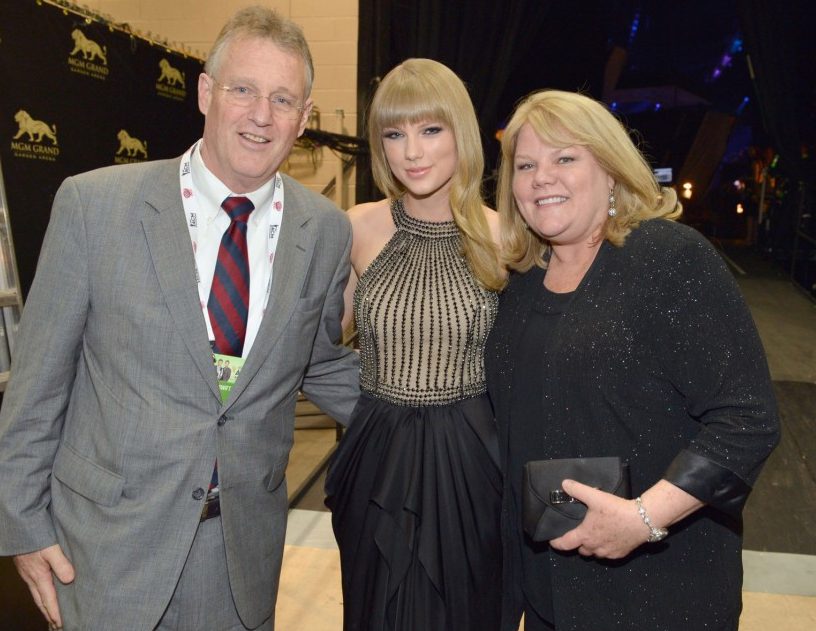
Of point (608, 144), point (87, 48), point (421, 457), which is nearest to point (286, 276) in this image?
point (421, 457)

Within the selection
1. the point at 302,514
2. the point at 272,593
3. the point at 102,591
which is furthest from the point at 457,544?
the point at 302,514

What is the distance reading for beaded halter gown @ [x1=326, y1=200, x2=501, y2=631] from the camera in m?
1.71

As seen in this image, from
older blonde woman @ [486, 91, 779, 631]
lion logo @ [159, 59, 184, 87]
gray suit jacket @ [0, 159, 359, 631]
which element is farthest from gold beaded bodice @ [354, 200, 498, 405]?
lion logo @ [159, 59, 184, 87]

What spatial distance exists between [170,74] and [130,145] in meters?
0.51

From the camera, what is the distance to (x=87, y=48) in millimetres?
2463

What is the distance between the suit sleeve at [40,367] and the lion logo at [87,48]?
4.42ft

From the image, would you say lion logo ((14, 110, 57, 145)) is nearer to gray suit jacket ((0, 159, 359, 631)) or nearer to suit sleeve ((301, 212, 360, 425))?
gray suit jacket ((0, 159, 359, 631))

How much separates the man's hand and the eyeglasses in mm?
965

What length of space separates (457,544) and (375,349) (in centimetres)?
55

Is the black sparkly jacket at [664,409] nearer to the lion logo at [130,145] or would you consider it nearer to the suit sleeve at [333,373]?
the suit sleeve at [333,373]

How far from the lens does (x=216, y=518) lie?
140 cm

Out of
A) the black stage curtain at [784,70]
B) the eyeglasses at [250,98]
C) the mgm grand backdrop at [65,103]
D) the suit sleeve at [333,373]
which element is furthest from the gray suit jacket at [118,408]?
the black stage curtain at [784,70]

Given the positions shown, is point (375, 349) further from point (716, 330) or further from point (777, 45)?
point (777, 45)

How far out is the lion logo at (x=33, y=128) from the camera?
208 centimetres
